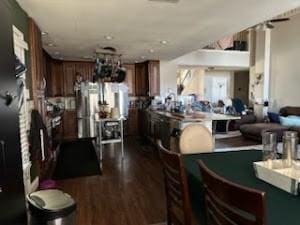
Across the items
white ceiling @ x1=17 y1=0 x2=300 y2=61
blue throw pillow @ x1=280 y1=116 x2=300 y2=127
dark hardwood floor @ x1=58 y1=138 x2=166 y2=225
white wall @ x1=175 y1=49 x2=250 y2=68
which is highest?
white wall @ x1=175 y1=49 x2=250 y2=68

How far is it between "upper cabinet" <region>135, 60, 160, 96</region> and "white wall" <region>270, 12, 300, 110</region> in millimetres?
3707

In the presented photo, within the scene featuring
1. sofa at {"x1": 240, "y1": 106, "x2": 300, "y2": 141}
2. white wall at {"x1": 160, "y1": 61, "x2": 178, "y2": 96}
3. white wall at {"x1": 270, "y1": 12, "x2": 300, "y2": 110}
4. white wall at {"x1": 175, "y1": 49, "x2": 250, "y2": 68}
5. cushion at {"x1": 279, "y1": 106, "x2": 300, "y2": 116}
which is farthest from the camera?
white wall at {"x1": 175, "y1": 49, "x2": 250, "y2": 68}

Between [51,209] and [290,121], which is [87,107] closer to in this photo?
[51,209]

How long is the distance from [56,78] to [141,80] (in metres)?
2.55

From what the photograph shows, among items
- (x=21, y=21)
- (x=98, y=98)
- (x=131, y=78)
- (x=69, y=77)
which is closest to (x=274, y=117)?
(x=131, y=78)

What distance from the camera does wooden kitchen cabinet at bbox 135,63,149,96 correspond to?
7.30 meters

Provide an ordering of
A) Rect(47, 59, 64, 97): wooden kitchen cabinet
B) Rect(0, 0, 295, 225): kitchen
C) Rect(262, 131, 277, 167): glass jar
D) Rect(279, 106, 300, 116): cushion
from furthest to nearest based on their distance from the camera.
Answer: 1. Rect(47, 59, 64, 97): wooden kitchen cabinet
2. Rect(279, 106, 300, 116): cushion
3. Rect(0, 0, 295, 225): kitchen
4. Rect(262, 131, 277, 167): glass jar

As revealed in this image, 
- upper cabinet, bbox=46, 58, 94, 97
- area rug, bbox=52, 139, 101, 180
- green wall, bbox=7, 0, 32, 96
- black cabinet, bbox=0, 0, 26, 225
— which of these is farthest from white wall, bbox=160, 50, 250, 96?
black cabinet, bbox=0, 0, 26, 225

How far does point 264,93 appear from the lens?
297 inches

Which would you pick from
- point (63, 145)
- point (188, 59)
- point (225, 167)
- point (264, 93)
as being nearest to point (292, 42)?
point (264, 93)

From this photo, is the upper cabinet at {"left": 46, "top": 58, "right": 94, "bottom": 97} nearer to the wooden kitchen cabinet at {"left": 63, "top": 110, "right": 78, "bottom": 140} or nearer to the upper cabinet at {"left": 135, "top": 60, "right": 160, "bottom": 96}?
the wooden kitchen cabinet at {"left": 63, "top": 110, "right": 78, "bottom": 140}

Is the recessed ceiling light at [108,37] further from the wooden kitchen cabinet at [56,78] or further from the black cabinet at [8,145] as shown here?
the wooden kitchen cabinet at [56,78]

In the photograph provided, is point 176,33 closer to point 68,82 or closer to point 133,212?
point 133,212

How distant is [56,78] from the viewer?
22.7 feet
